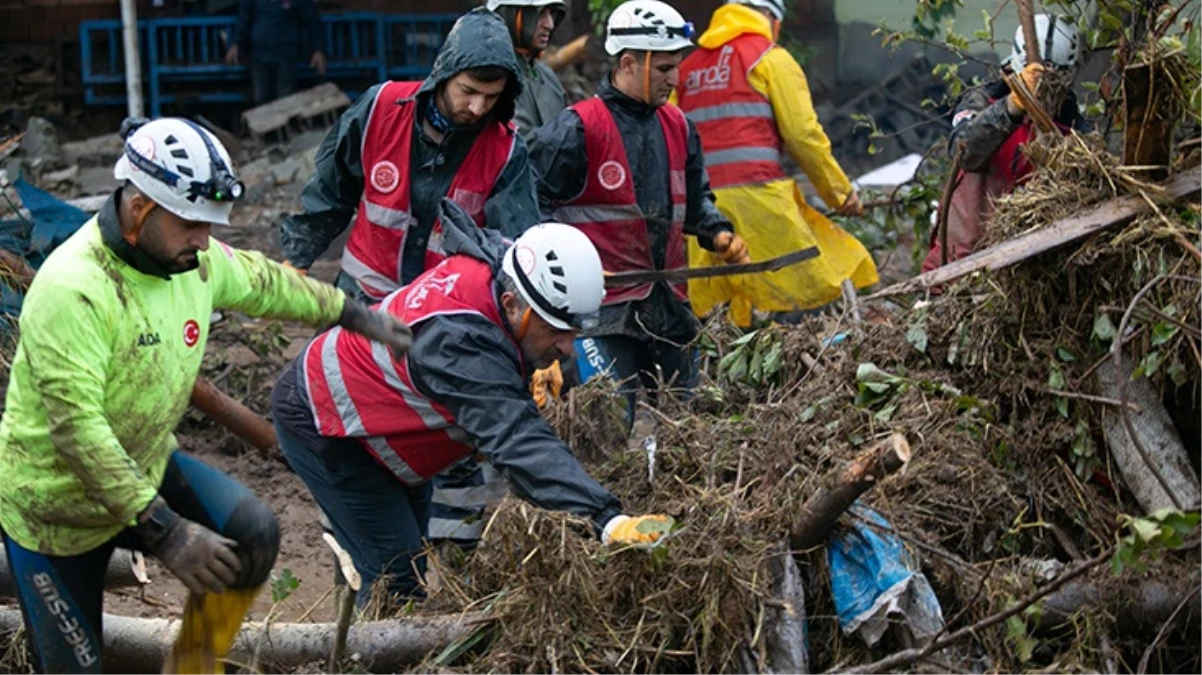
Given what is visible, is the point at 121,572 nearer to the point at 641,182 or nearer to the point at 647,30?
the point at 641,182

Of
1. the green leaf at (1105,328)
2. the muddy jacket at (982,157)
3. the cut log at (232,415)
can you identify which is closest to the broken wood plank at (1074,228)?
the green leaf at (1105,328)

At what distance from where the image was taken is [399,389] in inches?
178

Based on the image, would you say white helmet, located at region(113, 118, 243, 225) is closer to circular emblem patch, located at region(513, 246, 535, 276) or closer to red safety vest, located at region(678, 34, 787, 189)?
circular emblem patch, located at region(513, 246, 535, 276)

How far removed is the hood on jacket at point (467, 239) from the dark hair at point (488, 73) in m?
0.65

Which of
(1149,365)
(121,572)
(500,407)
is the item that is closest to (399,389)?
(500,407)

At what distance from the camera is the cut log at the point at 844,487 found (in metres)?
3.73

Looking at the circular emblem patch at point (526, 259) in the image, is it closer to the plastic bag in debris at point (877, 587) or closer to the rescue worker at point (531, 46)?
the plastic bag in debris at point (877, 587)

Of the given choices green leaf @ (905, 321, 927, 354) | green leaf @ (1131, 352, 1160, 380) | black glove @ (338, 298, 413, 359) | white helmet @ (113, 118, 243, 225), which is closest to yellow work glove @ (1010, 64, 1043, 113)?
green leaf @ (905, 321, 927, 354)

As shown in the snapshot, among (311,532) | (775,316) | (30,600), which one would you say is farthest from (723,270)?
(30,600)

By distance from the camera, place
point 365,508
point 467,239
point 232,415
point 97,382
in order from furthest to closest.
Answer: point 232,415 < point 365,508 < point 467,239 < point 97,382

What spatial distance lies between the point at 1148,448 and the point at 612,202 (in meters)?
2.53

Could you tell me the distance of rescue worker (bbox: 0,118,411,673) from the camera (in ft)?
11.9

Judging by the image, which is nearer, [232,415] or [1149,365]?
[1149,365]

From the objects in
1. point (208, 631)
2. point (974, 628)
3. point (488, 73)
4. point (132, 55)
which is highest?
point (488, 73)
